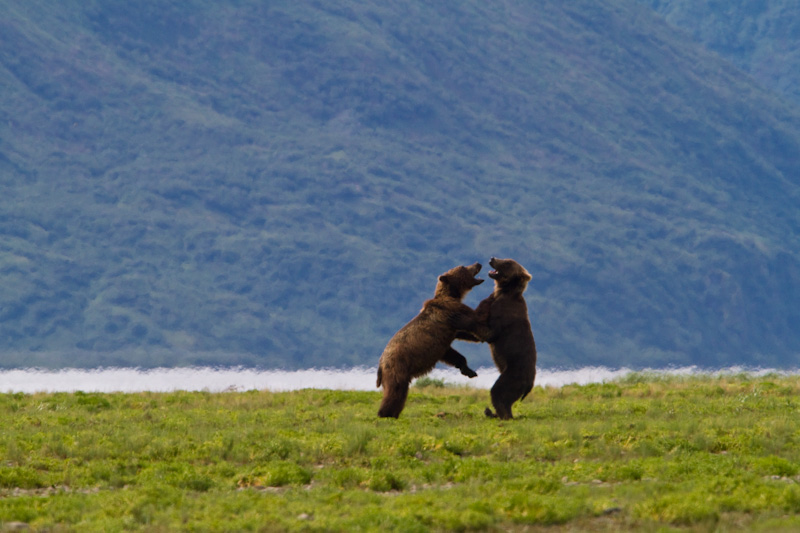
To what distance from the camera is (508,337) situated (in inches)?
734

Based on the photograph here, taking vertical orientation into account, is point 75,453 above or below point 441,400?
below

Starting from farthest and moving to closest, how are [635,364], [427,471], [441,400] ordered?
[635,364]
[441,400]
[427,471]

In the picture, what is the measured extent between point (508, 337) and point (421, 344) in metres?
1.49

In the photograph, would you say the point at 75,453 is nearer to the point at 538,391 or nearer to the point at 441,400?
the point at 441,400

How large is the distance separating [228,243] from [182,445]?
175504 millimetres

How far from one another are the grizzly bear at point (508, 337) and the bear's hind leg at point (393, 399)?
56.0 inches

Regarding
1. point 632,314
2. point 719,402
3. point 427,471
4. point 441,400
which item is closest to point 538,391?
point 441,400

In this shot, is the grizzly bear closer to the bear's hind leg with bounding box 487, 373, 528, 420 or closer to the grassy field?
the bear's hind leg with bounding box 487, 373, 528, 420

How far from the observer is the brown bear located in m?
18.5

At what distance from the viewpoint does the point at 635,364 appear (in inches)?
7180

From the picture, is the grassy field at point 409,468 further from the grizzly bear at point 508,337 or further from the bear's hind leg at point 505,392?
the grizzly bear at point 508,337

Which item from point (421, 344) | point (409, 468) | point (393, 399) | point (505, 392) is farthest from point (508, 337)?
point (409, 468)

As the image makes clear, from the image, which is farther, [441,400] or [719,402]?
[441,400]

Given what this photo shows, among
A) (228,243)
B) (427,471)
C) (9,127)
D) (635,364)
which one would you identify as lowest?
(427,471)
